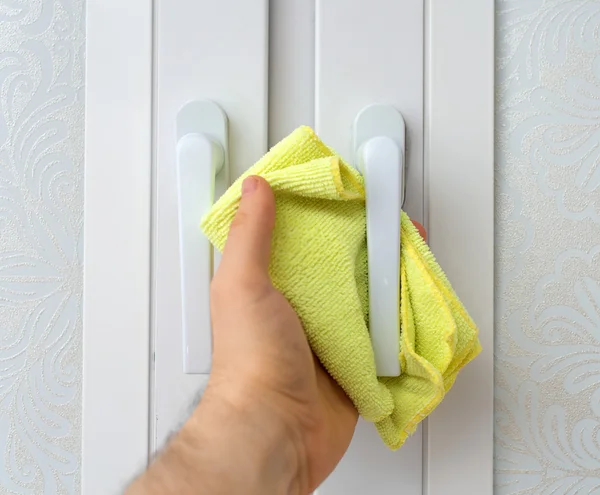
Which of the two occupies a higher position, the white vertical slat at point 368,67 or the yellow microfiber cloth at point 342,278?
the white vertical slat at point 368,67

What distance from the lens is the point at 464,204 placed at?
44cm

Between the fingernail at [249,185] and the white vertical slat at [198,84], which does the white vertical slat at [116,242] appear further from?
the fingernail at [249,185]

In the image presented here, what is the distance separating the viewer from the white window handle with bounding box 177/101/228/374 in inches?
15.3

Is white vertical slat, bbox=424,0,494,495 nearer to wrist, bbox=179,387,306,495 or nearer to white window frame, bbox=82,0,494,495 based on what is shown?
white window frame, bbox=82,0,494,495

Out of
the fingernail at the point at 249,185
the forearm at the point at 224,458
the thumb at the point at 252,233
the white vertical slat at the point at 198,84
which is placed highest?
the white vertical slat at the point at 198,84

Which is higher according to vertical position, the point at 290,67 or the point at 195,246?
the point at 290,67

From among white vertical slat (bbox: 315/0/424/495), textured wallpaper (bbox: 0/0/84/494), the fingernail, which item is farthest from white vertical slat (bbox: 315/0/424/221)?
textured wallpaper (bbox: 0/0/84/494)

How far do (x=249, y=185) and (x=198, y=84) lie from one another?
0.42ft

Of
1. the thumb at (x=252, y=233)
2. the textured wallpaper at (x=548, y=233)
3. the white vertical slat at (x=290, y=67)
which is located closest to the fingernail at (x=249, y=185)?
the thumb at (x=252, y=233)

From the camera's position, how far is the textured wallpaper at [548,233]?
45cm

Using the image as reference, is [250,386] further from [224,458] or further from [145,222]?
[145,222]

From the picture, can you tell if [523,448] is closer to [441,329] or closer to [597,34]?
[441,329]

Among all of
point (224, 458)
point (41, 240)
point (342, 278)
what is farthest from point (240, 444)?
point (41, 240)

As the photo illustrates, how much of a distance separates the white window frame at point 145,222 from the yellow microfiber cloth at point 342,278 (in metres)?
0.07
